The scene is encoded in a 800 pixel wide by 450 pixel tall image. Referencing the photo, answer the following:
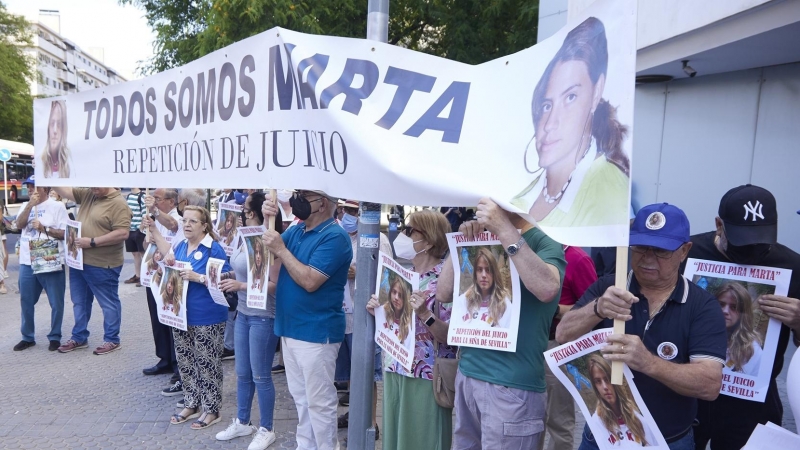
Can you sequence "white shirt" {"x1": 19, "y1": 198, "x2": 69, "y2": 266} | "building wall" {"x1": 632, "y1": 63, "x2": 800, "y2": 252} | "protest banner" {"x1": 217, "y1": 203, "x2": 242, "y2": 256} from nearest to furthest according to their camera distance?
"protest banner" {"x1": 217, "y1": 203, "x2": 242, "y2": 256} → "building wall" {"x1": 632, "y1": 63, "x2": 800, "y2": 252} → "white shirt" {"x1": 19, "y1": 198, "x2": 69, "y2": 266}

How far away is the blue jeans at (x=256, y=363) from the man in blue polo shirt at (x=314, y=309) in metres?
0.39

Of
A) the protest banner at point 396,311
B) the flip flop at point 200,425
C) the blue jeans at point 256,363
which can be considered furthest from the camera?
the flip flop at point 200,425

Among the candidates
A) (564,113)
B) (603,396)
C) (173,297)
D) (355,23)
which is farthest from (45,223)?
(355,23)

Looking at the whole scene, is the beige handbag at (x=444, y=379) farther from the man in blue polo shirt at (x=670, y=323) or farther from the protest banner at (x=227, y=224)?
the protest banner at (x=227, y=224)

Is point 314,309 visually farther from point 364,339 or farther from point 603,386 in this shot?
point 603,386

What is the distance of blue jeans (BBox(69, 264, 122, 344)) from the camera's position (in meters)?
6.61

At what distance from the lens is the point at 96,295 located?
6684mm

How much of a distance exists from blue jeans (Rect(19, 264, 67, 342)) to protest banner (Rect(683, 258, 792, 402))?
6760 mm

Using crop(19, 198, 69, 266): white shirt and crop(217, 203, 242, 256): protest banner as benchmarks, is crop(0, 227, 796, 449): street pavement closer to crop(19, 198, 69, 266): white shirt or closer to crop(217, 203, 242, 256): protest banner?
crop(19, 198, 69, 266): white shirt

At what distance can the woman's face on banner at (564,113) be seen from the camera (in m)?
2.10

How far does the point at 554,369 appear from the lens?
7.34 ft

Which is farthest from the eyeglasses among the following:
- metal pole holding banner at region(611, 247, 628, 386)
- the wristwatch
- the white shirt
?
the white shirt

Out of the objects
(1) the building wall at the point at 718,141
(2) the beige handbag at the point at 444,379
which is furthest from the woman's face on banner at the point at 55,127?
(1) the building wall at the point at 718,141

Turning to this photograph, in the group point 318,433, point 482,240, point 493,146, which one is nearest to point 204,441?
point 318,433
